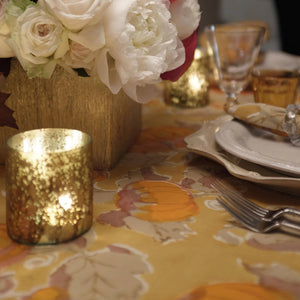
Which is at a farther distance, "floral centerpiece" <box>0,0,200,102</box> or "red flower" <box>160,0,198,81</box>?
"red flower" <box>160,0,198,81</box>

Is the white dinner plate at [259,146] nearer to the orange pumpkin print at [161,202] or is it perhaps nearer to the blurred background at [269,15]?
the orange pumpkin print at [161,202]

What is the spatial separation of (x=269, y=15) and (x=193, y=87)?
2711mm

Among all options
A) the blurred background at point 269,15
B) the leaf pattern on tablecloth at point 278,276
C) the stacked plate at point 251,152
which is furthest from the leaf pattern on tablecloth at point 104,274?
the blurred background at point 269,15

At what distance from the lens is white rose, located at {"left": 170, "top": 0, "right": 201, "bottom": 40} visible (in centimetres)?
65

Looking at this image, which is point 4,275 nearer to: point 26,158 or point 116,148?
point 26,158

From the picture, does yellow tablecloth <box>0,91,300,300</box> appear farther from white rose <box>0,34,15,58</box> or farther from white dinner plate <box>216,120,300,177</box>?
white rose <box>0,34,15,58</box>

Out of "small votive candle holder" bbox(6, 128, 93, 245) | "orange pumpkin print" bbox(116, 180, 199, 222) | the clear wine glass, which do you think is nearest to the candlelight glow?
"small votive candle holder" bbox(6, 128, 93, 245)

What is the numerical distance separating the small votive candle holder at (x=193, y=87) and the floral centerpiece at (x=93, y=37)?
1.50ft

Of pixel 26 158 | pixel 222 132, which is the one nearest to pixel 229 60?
pixel 222 132

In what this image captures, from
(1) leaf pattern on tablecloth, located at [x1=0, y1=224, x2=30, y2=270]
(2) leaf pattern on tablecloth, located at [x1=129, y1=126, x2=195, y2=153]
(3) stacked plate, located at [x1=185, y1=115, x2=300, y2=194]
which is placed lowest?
(1) leaf pattern on tablecloth, located at [x1=0, y1=224, x2=30, y2=270]

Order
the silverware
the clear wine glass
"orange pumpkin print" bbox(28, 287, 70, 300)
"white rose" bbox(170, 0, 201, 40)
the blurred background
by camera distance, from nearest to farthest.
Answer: "orange pumpkin print" bbox(28, 287, 70, 300) → the silverware → "white rose" bbox(170, 0, 201, 40) → the clear wine glass → the blurred background

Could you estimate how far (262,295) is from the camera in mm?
383

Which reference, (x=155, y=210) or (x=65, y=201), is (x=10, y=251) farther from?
(x=155, y=210)

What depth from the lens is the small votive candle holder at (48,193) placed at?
0.43 m
